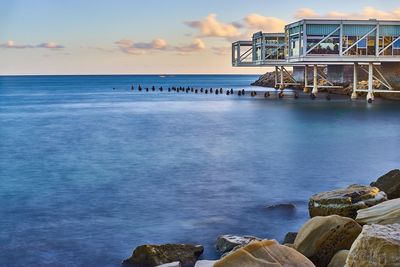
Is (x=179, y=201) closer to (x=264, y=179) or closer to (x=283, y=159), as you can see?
(x=264, y=179)

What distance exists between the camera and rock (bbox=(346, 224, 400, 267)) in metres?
7.15

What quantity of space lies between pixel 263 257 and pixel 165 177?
560 inches

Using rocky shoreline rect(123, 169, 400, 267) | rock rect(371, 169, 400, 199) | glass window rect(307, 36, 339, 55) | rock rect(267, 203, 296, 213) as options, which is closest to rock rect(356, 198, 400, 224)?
rocky shoreline rect(123, 169, 400, 267)

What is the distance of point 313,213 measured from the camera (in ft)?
46.5

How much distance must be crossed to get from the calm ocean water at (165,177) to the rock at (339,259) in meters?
3.26

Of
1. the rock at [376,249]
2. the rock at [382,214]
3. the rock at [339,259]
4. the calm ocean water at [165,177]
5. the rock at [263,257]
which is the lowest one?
the calm ocean water at [165,177]

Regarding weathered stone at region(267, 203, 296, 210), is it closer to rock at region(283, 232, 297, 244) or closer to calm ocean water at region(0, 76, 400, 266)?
calm ocean water at region(0, 76, 400, 266)

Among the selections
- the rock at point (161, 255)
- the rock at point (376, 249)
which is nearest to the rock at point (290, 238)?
the rock at point (161, 255)

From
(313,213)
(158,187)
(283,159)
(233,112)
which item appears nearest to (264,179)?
(158,187)

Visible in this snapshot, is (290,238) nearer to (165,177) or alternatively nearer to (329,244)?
Result: (329,244)

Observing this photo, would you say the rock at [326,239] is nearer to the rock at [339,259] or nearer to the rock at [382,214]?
the rock at [339,259]

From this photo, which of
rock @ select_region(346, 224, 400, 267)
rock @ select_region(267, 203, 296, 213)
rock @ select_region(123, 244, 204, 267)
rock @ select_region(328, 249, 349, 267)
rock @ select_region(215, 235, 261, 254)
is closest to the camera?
rock @ select_region(346, 224, 400, 267)

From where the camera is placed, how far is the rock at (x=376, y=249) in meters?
7.15

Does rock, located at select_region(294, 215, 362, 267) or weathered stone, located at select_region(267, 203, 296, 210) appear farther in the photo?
weathered stone, located at select_region(267, 203, 296, 210)
